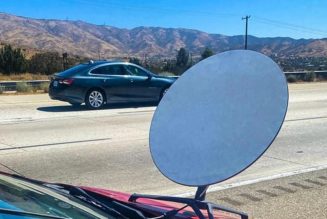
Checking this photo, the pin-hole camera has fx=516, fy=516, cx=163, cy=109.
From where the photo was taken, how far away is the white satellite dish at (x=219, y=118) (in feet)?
7.93

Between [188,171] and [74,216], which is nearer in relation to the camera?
[74,216]

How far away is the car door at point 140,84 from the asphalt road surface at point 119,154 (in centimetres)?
163

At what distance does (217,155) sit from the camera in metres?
2.50

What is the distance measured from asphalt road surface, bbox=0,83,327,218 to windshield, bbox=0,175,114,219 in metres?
3.31

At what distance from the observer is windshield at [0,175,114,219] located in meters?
2.10

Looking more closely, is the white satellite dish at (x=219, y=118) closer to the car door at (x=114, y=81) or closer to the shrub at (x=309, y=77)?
the car door at (x=114, y=81)

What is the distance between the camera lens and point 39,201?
2.28 meters

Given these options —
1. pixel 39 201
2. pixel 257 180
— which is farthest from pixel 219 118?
pixel 257 180

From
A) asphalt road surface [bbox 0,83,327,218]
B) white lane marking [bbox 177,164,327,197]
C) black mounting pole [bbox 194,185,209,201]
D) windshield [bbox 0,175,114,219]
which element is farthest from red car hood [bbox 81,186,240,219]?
white lane marking [bbox 177,164,327,197]

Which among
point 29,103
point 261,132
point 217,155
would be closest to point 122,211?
point 217,155

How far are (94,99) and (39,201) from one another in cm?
1361

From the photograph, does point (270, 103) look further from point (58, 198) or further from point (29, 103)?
point (29, 103)

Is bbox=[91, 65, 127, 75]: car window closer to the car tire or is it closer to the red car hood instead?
the car tire

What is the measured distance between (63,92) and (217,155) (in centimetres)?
1350
